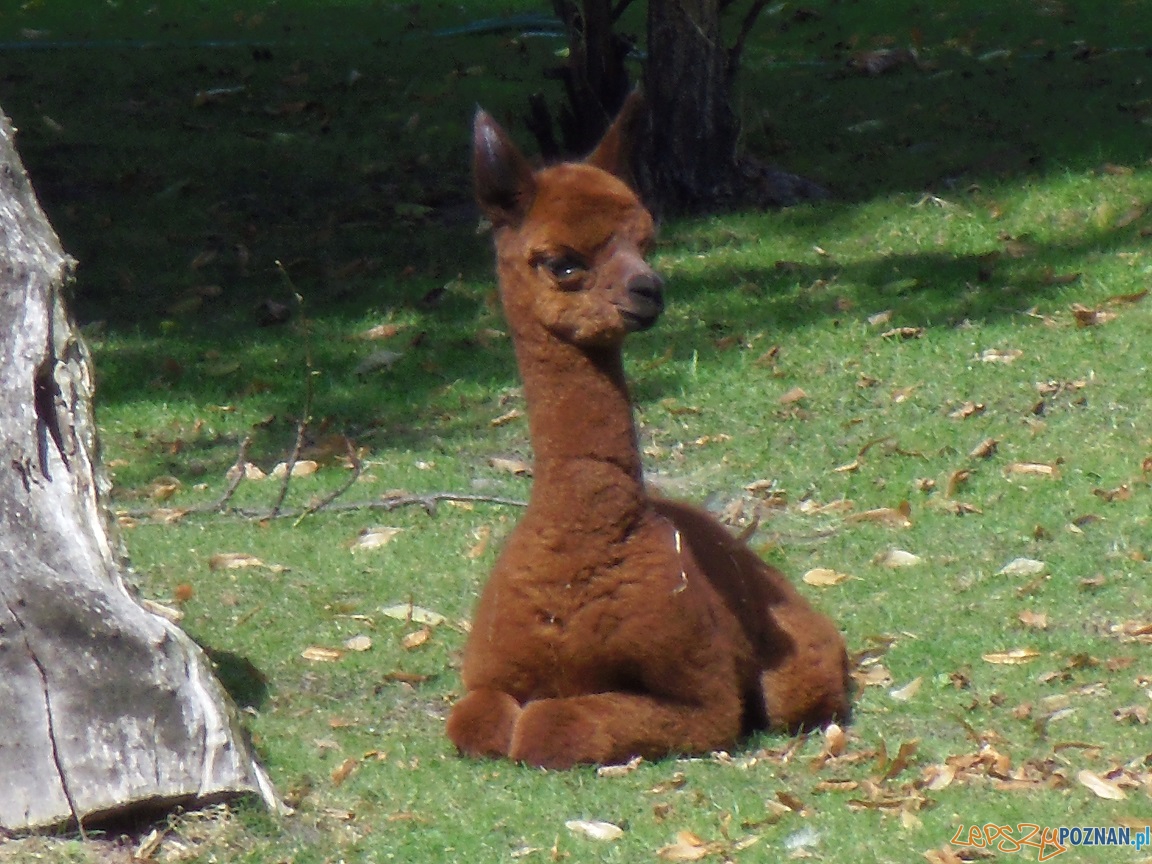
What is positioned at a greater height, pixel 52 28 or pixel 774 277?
pixel 52 28


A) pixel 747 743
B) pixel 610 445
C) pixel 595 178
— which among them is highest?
pixel 595 178

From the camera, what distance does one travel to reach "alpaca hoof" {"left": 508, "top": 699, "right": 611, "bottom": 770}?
188 inches

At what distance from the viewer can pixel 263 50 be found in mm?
15648

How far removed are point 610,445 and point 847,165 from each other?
8.08 m

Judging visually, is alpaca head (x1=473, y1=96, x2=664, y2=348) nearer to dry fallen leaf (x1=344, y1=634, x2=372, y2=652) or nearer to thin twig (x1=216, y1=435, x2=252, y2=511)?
dry fallen leaf (x1=344, y1=634, x2=372, y2=652)

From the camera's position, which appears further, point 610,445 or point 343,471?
point 343,471

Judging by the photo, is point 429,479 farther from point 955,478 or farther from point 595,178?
point 595,178

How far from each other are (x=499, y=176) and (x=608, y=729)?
1.53 m

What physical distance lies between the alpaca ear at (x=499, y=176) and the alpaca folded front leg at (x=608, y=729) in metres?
1.34

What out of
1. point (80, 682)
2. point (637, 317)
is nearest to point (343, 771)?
point (80, 682)

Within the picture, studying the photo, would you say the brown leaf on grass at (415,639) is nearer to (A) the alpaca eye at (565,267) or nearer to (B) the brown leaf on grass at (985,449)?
(A) the alpaca eye at (565,267)

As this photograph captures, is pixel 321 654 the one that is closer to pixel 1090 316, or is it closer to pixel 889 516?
pixel 889 516

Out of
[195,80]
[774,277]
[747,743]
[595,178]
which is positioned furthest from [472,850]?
[195,80]

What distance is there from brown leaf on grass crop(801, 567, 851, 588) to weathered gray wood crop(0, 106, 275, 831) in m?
2.68
